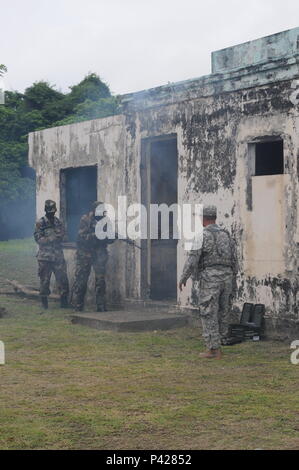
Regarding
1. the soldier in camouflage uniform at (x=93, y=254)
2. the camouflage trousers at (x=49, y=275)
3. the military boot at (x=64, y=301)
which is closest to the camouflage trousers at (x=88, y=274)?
the soldier in camouflage uniform at (x=93, y=254)

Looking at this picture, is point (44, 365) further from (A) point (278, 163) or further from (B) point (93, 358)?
(A) point (278, 163)

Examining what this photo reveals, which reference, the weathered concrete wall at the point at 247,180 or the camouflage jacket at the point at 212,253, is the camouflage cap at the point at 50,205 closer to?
the weathered concrete wall at the point at 247,180

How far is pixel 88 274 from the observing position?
12898 mm

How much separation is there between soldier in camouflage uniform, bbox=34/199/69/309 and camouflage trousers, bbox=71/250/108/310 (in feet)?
1.74

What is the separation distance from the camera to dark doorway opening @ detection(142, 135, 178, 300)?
12.3m

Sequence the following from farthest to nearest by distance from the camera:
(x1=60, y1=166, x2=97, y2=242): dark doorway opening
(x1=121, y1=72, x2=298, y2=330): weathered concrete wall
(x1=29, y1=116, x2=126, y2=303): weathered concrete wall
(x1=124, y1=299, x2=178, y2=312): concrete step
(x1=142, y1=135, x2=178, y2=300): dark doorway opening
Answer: (x1=60, y1=166, x2=97, y2=242): dark doorway opening
(x1=29, y1=116, x2=126, y2=303): weathered concrete wall
(x1=142, y1=135, x2=178, y2=300): dark doorway opening
(x1=124, y1=299, x2=178, y2=312): concrete step
(x1=121, y1=72, x2=298, y2=330): weathered concrete wall

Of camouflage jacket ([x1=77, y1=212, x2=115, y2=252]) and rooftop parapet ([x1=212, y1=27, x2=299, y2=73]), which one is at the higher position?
rooftop parapet ([x1=212, y1=27, x2=299, y2=73])

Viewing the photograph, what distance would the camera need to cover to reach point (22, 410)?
6121 mm

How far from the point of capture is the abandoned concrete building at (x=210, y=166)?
9.66 metres

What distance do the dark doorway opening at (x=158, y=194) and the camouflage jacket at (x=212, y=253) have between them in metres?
3.80

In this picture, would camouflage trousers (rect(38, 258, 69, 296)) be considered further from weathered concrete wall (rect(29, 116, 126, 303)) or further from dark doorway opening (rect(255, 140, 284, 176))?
dark doorway opening (rect(255, 140, 284, 176))

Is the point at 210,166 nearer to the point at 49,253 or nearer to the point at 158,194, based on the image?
the point at 158,194

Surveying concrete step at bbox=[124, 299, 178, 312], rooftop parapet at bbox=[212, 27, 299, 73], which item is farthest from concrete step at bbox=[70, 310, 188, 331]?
rooftop parapet at bbox=[212, 27, 299, 73]

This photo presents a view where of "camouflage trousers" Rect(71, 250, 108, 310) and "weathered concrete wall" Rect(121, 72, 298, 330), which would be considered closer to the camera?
"weathered concrete wall" Rect(121, 72, 298, 330)
